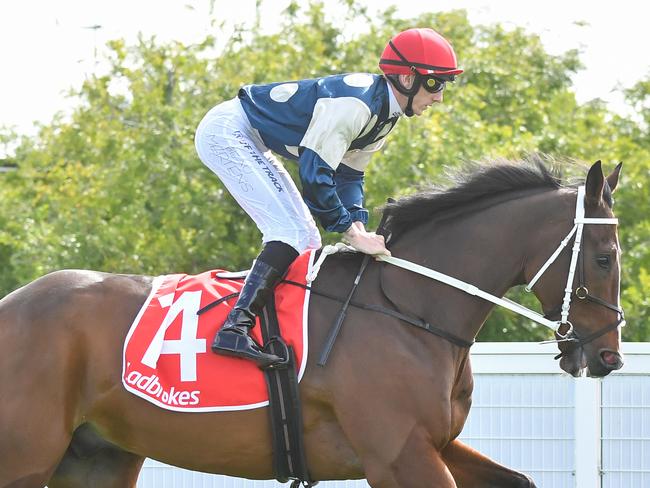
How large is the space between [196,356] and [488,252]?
1308 millimetres

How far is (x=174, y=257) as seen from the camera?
1398 cm

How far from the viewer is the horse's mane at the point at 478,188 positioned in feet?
15.8

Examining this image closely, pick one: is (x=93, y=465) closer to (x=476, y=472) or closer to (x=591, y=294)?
(x=476, y=472)

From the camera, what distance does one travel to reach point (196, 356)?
4688mm

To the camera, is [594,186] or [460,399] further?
[460,399]

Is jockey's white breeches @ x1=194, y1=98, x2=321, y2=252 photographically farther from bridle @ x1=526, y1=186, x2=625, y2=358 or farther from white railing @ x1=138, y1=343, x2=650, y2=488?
white railing @ x1=138, y1=343, x2=650, y2=488

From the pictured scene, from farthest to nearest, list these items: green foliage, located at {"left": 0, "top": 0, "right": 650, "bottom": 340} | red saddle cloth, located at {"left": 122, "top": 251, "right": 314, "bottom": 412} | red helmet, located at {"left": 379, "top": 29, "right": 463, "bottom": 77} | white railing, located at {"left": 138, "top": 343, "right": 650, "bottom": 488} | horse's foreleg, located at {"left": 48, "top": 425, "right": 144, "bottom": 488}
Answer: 1. green foliage, located at {"left": 0, "top": 0, "right": 650, "bottom": 340}
2. white railing, located at {"left": 138, "top": 343, "right": 650, "bottom": 488}
3. horse's foreleg, located at {"left": 48, "top": 425, "right": 144, "bottom": 488}
4. red helmet, located at {"left": 379, "top": 29, "right": 463, "bottom": 77}
5. red saddle cloth, located at {"left": 122, "top": 251, "right": 314, "bottom": 412}

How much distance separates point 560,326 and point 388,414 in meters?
0.79

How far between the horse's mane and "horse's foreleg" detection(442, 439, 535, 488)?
1033mm

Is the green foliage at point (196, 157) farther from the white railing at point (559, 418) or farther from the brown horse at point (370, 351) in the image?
the brown horse at point (370, 351)

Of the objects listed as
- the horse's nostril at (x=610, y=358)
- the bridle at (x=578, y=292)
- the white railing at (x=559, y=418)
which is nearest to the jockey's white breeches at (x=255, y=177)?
the bridle at (x=578, y=292)

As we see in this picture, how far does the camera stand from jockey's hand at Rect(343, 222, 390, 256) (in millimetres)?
4699

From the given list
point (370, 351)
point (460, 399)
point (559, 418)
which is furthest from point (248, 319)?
point (559, 418)

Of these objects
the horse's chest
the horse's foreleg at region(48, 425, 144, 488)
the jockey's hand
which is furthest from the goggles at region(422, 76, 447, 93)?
the horse's foreleg at region(48, 425, 144, 488)
